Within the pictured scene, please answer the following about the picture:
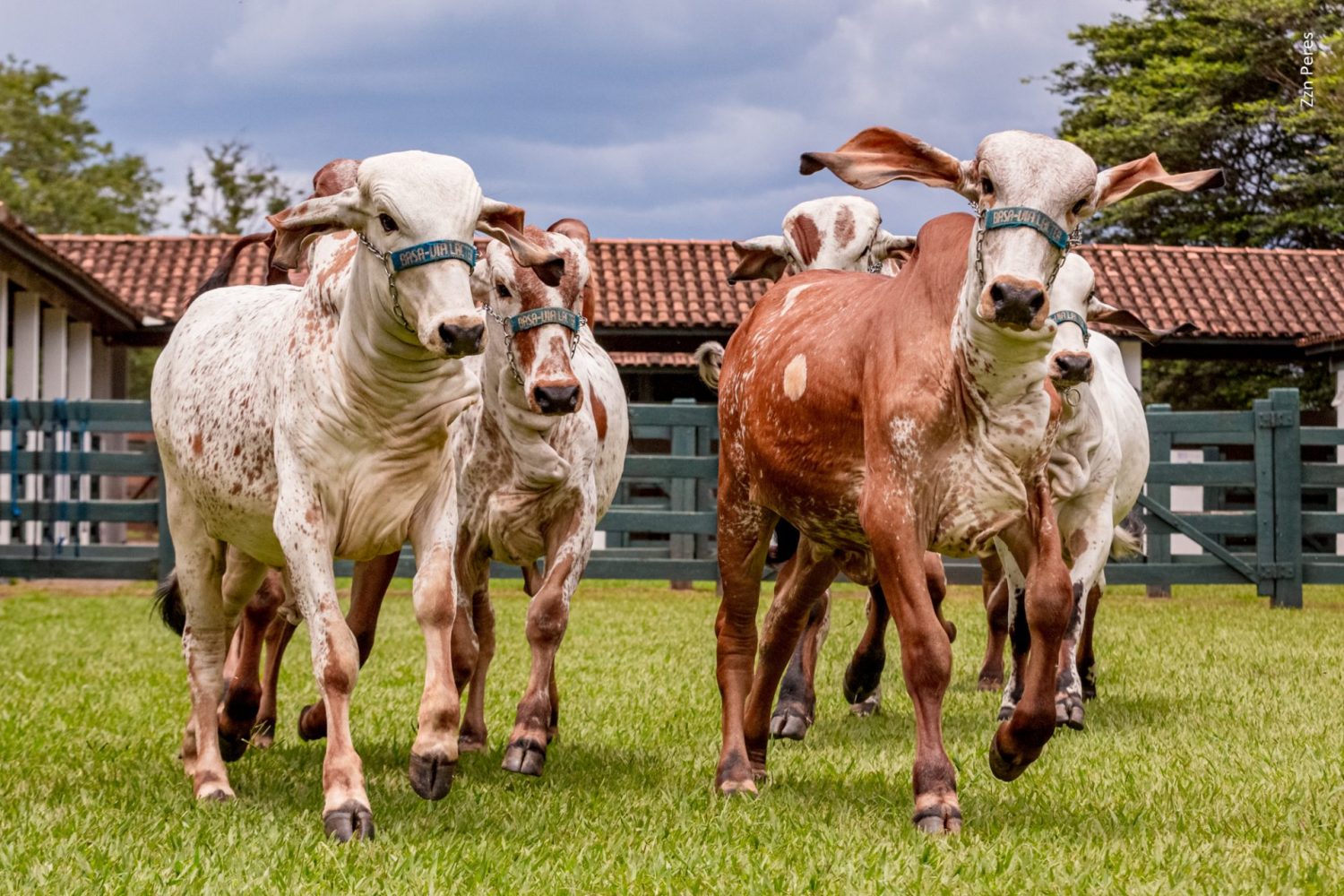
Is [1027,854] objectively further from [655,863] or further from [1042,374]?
[1042,374]

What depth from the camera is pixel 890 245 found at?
312 inches

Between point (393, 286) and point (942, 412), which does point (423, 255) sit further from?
point (942, 412)

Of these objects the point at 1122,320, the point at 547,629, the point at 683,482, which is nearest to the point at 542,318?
the point at 547,629

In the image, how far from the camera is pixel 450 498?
17.7 ft

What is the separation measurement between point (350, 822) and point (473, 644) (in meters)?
1.61

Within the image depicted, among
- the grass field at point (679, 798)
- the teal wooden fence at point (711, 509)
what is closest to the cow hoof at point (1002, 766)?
the grass field at point (679, 798)

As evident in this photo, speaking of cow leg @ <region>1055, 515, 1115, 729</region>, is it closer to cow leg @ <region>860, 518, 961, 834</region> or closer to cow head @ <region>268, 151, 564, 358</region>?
cow leg @ <region>860, 518, 961, 834</region>

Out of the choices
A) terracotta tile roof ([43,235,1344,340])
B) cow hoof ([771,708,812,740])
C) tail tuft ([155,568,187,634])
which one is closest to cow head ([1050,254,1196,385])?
cow hoof ([771,708,812,740])

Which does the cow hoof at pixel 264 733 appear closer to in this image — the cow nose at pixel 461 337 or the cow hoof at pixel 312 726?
the cow hoof at pixel 312 726

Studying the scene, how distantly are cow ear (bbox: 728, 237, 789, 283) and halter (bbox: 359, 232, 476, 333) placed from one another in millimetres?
3124

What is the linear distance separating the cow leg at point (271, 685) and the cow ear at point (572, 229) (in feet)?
6.54

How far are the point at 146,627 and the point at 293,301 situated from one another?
784cm

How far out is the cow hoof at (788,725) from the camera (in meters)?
7.32

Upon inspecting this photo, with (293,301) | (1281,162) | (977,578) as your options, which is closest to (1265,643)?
(977,578)
